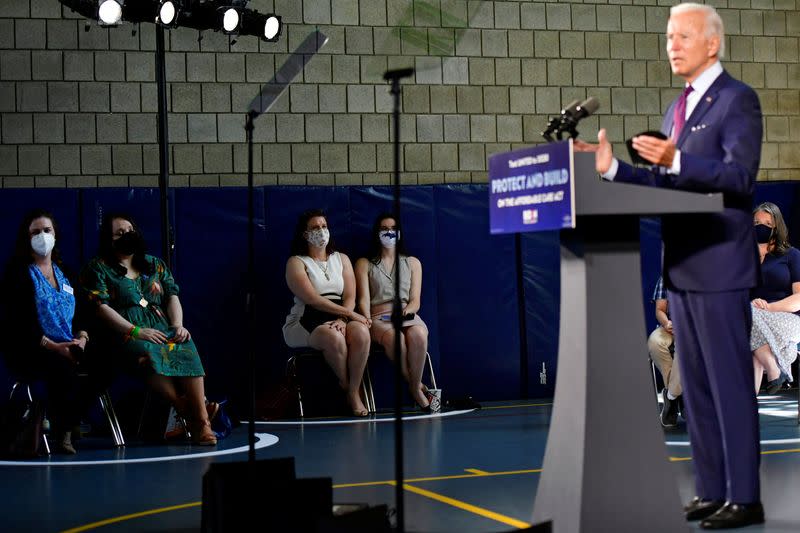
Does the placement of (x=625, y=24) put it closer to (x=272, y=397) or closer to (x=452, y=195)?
(x=452, y=195)

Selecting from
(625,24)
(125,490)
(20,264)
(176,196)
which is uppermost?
(625,24)

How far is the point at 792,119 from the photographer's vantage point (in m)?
9.31

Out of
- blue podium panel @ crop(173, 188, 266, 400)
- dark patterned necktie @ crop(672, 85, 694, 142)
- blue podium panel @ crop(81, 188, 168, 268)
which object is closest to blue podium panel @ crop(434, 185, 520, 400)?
blue podium panel @ crop(173, 188, 266, 400)

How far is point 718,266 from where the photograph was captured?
10.2 feet

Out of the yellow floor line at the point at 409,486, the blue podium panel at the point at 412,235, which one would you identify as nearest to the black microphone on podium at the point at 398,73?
the yellow floor line at the point at 409,486

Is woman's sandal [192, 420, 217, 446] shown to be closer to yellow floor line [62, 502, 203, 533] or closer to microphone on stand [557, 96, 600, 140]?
yellow floor line [62, 502, 203, 533]

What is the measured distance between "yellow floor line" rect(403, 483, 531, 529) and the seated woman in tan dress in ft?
10.6

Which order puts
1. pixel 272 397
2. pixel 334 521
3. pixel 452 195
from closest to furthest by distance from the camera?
pixel 334 521 → pixel 272 397 → pixel 452 195

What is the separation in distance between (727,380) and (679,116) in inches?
30.2

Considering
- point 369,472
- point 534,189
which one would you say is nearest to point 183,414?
point 369,472

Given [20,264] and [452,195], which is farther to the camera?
[452,195]

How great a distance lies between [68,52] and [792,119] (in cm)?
565

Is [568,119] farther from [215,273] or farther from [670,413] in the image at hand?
[215,273]

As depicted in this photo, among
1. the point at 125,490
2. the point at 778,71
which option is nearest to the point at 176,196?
the point at 125,490
